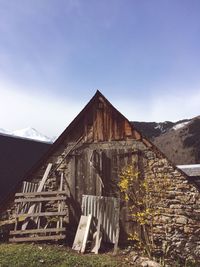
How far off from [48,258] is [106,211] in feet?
9.94

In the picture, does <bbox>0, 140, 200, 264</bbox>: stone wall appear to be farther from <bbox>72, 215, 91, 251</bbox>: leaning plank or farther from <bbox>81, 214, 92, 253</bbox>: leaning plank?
<bbox>81, 214, 92, 253</bbox>: leaning plank

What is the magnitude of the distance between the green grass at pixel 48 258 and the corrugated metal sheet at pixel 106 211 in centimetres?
115

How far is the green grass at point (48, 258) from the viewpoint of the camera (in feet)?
34.9

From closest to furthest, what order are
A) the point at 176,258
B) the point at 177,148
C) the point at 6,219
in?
the point at 176,258 < the point at 6,219 < the point at 177,148

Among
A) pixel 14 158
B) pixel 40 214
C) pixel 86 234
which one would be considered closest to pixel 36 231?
pixel 40 214

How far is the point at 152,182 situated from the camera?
12703mm

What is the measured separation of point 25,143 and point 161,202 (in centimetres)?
1433

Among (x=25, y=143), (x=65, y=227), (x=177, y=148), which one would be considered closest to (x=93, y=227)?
(x=65, y=227)

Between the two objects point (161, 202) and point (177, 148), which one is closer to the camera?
point (161, 202)

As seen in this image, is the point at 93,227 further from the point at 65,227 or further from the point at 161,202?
the point at 161,202

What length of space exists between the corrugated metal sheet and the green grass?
115cm

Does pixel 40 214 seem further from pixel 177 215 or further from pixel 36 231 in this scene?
pixel 177 215

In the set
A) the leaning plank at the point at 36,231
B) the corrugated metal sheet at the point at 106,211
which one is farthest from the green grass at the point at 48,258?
the corrugated metal sheet at the point at 106,211

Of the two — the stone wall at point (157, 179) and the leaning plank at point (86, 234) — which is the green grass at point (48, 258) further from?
the stone wall at point (157, 179)
